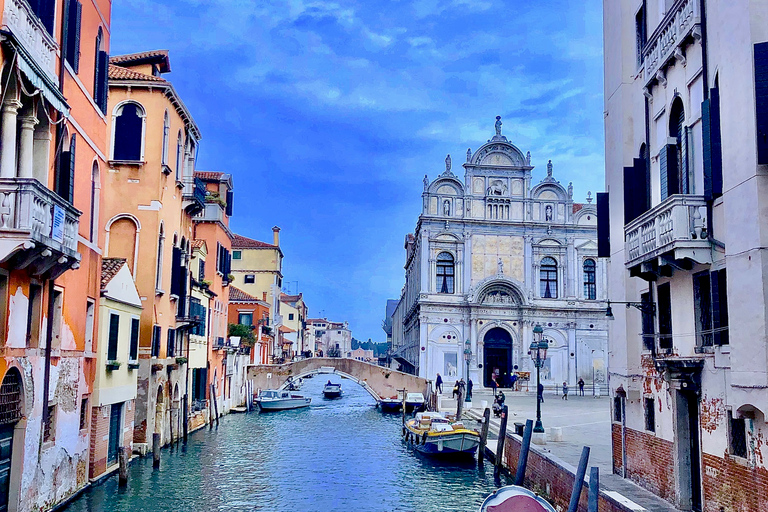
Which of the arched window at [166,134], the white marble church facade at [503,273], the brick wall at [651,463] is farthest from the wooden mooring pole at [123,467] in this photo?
the white marble church facade at [503,273]

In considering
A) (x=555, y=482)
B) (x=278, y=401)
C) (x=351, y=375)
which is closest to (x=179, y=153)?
(x=555, y=482)

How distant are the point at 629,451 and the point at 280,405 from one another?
84.2 ft

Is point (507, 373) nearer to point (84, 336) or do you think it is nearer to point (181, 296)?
point (181, 296)

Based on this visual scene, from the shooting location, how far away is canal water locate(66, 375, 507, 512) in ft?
49.6

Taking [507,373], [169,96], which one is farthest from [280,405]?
→ [169,96]

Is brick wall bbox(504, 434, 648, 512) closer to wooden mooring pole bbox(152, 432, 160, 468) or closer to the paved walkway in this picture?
the paved walkway

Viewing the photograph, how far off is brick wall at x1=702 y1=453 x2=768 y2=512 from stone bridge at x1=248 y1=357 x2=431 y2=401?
27.5 meters

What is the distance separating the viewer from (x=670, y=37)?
11.0 m

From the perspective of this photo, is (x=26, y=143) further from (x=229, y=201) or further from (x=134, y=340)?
(x=229, y=201)

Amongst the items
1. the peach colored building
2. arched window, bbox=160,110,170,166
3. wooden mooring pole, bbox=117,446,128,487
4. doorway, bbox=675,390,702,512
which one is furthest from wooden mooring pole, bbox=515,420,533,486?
arched window, bbox=160,110,170,166

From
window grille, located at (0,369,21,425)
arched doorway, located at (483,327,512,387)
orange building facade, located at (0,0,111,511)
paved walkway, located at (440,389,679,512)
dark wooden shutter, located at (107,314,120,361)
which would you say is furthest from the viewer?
arched doorway, located at (483,327,512,387)

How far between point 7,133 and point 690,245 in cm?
870

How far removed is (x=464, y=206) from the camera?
133ft

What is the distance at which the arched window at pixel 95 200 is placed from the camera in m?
13.7
